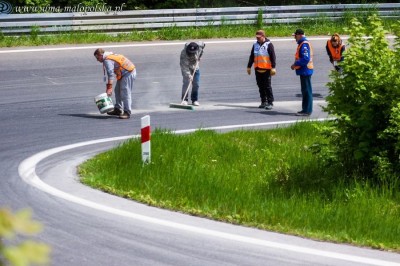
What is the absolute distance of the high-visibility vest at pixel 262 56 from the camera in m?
17.6

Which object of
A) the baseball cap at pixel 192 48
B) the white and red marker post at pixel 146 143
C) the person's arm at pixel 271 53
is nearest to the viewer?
the white and red marker post at pixel 146 143

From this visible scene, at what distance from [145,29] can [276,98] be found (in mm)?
6224

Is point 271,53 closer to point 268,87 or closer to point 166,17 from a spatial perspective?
point 268,87

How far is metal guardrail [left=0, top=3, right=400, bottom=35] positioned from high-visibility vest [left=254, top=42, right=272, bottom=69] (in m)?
6.94

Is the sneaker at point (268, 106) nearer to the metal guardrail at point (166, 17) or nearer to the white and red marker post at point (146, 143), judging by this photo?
the metal guardrail at point (166, 17)

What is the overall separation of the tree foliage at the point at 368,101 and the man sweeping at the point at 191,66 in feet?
23.0

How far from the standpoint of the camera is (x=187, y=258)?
24.1 feet

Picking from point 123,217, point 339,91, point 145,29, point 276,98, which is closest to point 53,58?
point 145,29

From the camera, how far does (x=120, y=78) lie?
1628cm

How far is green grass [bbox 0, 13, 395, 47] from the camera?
73.6 ft

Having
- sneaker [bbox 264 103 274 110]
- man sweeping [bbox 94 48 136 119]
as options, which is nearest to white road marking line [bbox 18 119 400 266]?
man sweeping [bbox 94 48 136 119]

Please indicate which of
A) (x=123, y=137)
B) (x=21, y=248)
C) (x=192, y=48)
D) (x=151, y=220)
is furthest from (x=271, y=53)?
(x=21, y=248)

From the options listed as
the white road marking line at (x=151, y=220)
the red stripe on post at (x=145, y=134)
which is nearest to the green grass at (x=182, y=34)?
the white road marking line at (x=151, y=220)

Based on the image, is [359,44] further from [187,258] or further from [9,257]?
[9,257]
